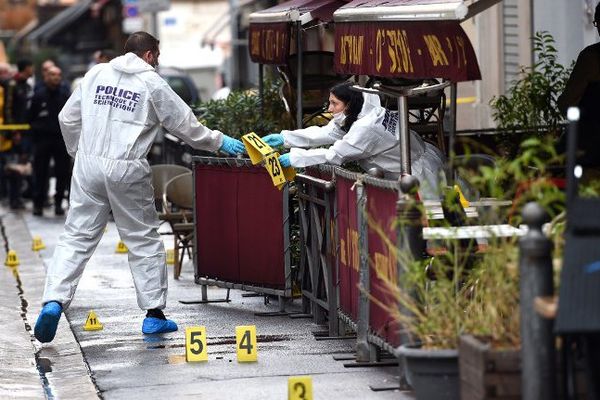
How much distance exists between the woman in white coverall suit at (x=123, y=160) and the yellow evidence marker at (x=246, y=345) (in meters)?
1.30

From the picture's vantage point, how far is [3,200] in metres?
23.9

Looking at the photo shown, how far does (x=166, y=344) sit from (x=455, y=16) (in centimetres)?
306

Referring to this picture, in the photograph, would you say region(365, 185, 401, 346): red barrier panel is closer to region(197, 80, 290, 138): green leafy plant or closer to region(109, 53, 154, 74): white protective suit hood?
region(109, 53, 154, 74): white protective suit hood

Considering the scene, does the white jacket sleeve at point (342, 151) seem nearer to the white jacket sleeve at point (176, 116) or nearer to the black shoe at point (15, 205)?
the white jacket sleeve at point (176, 116)

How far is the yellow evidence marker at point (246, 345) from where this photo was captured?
9016 millimetres

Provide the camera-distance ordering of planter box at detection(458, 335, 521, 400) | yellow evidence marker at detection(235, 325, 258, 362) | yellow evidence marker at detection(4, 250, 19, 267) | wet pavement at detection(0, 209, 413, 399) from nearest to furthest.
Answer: planter box at detection(458, 335, 521, 400)
wet pavement at detection(0, 209, 413, 399)
yellow evidence marker at detection(235, 325, 258, 362)
yellow evidence marker at detection(4, 250, 19, 267)

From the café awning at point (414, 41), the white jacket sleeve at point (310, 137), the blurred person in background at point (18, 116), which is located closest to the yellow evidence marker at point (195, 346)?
the café awning at point (414, 41)

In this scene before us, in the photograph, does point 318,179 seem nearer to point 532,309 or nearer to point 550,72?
point 550,72

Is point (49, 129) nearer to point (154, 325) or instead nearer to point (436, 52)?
point (154, 325)

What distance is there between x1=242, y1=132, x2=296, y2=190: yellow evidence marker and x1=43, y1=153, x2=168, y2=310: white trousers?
0.71 metres

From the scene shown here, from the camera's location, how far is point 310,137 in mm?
10750

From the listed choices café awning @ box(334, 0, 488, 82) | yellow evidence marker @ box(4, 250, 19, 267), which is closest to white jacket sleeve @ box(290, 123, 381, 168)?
café awning @ box(334, 0, 488, 82)

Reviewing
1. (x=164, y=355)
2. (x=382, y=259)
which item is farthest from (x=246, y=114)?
(x=382, y=259)

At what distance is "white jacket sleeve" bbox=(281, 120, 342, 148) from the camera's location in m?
10.7
